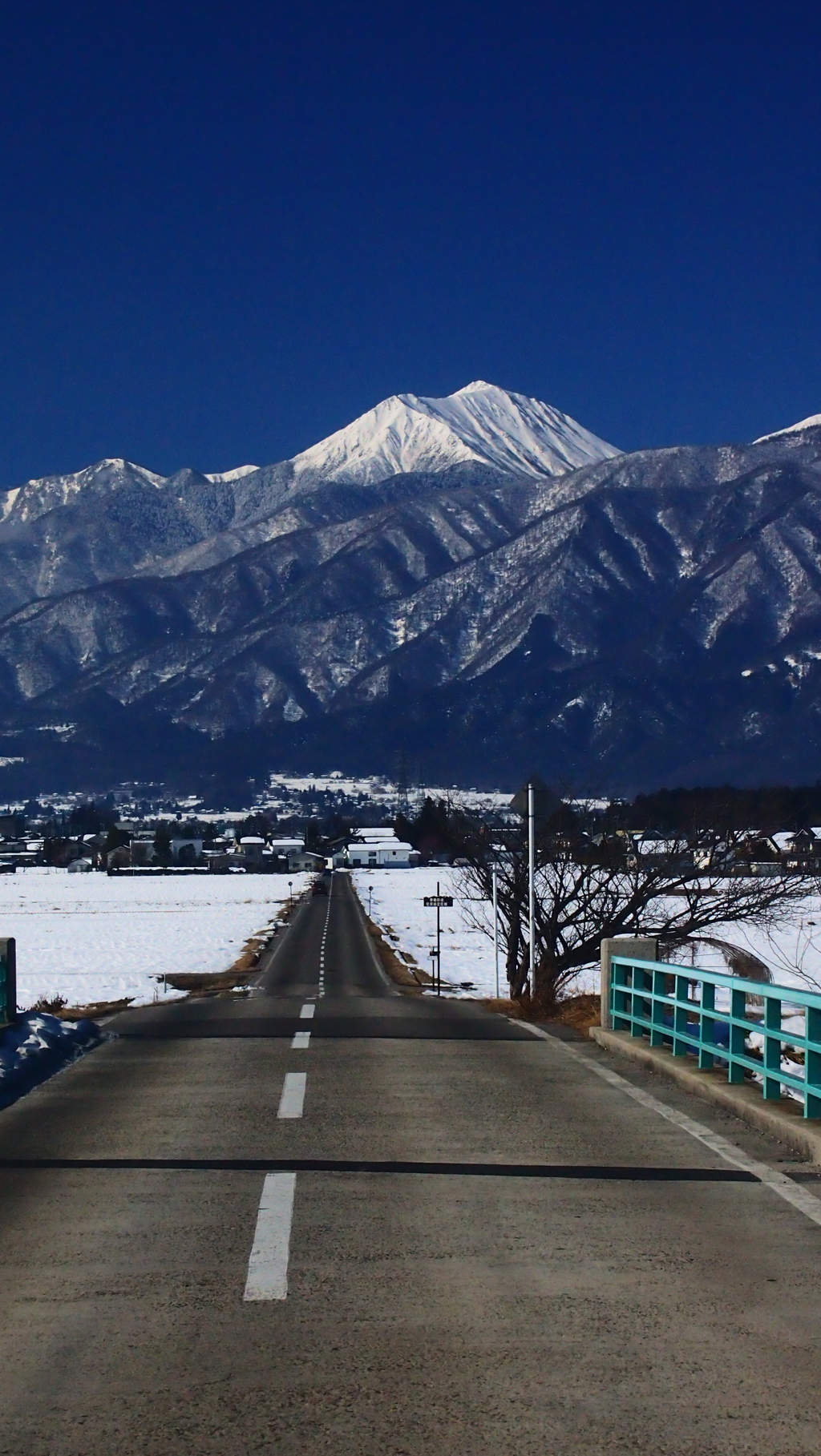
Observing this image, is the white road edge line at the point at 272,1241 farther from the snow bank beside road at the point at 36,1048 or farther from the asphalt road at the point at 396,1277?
the snow bank beside road at the point at 36,1048

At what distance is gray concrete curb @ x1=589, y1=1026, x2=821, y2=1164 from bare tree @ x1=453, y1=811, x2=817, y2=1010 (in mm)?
12457

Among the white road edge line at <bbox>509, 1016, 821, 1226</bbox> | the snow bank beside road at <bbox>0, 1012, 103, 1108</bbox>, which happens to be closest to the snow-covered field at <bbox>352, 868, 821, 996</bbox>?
the white road edge line at <bbox>509, 1016, 821, 1226</bbox>

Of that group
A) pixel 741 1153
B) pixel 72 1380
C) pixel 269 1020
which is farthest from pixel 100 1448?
pixel 269 1020

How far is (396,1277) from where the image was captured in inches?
263

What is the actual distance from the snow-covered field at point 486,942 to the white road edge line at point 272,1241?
50.6 feet

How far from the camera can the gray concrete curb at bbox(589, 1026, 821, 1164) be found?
966 centimetres

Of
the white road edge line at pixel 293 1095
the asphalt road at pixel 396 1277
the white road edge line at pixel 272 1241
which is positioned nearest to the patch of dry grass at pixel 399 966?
the white road edge line at pixel 293 1095

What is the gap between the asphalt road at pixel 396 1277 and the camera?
5059 millimetres

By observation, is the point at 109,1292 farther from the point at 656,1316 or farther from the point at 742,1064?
the point at 742,1064

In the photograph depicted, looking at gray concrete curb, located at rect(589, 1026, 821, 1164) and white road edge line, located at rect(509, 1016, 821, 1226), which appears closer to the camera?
white road edge line, located at rect(509, 1016, 821, 1226)

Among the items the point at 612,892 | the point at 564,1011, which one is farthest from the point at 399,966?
→ the point at 564,1011

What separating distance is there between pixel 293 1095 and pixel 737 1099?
138 inches

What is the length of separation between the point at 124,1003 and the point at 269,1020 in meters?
10.5

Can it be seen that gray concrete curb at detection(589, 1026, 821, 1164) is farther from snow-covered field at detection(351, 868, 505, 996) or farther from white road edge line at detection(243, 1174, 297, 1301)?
snow-covered field at detection(351, 868, 505, 996)
